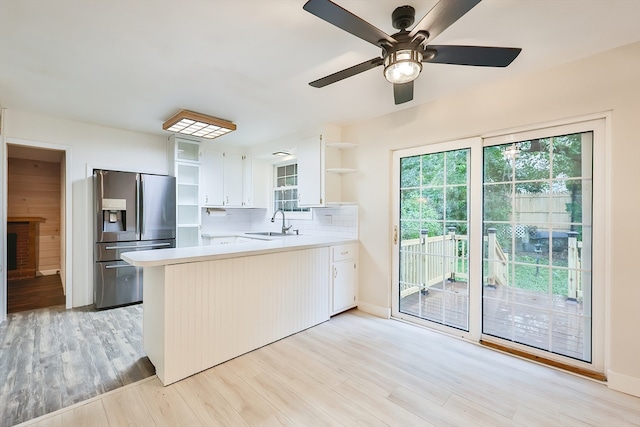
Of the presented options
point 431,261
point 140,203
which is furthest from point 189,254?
point 431,261

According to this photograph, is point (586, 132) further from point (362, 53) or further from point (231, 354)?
point (231, 354)

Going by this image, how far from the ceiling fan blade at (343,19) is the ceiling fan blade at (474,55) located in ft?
1.03

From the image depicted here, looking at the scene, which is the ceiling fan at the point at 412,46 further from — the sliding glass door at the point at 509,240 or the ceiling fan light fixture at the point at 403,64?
the sliding glass door at the point at 509,240

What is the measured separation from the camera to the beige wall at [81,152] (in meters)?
3.24

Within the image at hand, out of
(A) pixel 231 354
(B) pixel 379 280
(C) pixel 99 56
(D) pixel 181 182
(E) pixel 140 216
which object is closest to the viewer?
(C) pixel 99 56

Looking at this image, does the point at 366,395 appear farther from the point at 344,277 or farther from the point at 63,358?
the point at 63,358

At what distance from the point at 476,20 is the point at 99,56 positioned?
254 cm

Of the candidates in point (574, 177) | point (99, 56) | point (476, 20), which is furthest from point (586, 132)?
point (99, 56)

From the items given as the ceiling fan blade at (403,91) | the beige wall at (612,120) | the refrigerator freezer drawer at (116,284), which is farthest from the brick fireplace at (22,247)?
the beige wall at (612,120)

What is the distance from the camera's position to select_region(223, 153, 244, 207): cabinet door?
4645mm

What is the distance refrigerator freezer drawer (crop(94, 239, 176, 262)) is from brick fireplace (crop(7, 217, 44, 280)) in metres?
3.08

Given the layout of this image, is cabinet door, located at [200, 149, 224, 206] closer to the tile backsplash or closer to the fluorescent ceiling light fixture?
the tile backsplash

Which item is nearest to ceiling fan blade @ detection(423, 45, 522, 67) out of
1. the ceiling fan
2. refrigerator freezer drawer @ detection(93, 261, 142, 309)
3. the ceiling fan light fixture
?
the ceiling fan

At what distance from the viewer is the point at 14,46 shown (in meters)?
1.90
